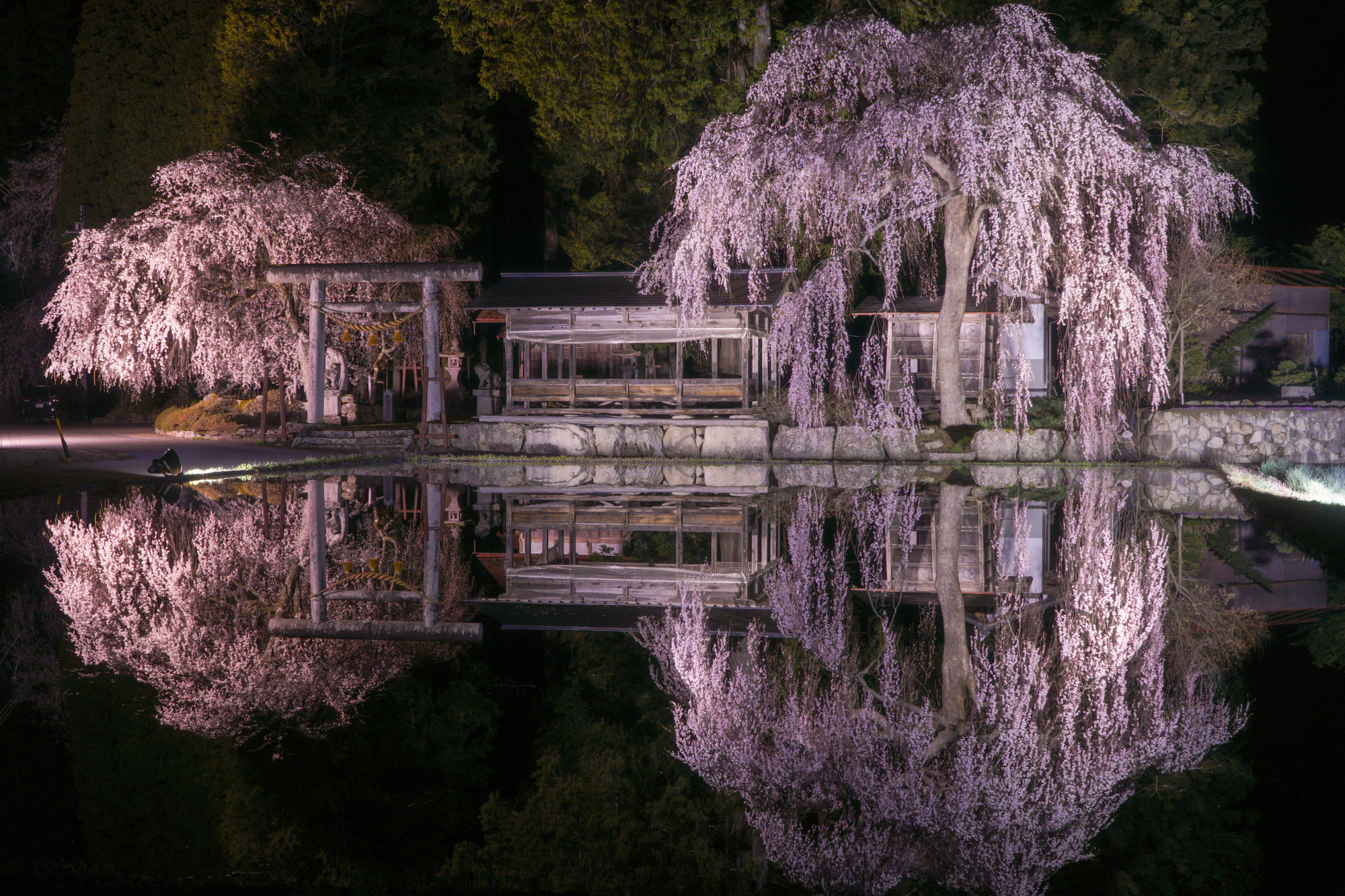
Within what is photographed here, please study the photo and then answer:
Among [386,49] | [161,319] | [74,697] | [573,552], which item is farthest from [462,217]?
[74,697]

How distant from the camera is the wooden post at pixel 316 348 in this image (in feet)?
74.6

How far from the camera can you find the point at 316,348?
76.2 ft

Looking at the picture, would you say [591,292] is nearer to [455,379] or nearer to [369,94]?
[455,379]

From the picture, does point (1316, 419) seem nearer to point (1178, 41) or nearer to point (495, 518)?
point (1178, 41)

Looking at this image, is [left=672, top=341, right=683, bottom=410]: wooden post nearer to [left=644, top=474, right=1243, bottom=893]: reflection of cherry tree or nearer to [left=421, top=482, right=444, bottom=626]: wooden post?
[left=421, top=482, right=444, bottom=626]: wooden post

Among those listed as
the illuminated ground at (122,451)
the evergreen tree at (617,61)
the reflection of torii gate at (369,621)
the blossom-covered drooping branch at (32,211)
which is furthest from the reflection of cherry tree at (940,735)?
the blossom-covered drooping branch at (32,211)

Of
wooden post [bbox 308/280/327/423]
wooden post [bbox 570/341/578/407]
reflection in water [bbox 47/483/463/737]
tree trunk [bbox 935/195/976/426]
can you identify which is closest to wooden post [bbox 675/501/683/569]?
reflection in water [bbox 47/483/463/737]

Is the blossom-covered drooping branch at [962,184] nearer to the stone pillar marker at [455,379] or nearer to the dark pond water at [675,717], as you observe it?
the dark pond water at [675,717]

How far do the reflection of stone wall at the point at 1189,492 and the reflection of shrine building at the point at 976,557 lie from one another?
6.63 feet

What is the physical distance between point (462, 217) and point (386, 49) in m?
5.40

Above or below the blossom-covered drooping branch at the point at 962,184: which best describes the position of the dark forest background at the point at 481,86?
above

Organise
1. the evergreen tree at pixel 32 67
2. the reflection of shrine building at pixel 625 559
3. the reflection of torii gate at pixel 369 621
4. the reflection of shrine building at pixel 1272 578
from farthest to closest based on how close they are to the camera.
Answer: the evergreen tree at pixel 32 67 < the reflection of shrine building at pixel 625 559 < the reflection of shrine building at pixel 1272 578 < the reflection of torii gate at pixel 369 621

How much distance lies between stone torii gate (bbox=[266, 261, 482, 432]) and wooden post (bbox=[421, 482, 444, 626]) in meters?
4.83

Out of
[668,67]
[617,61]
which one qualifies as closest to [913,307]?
[668,67]
